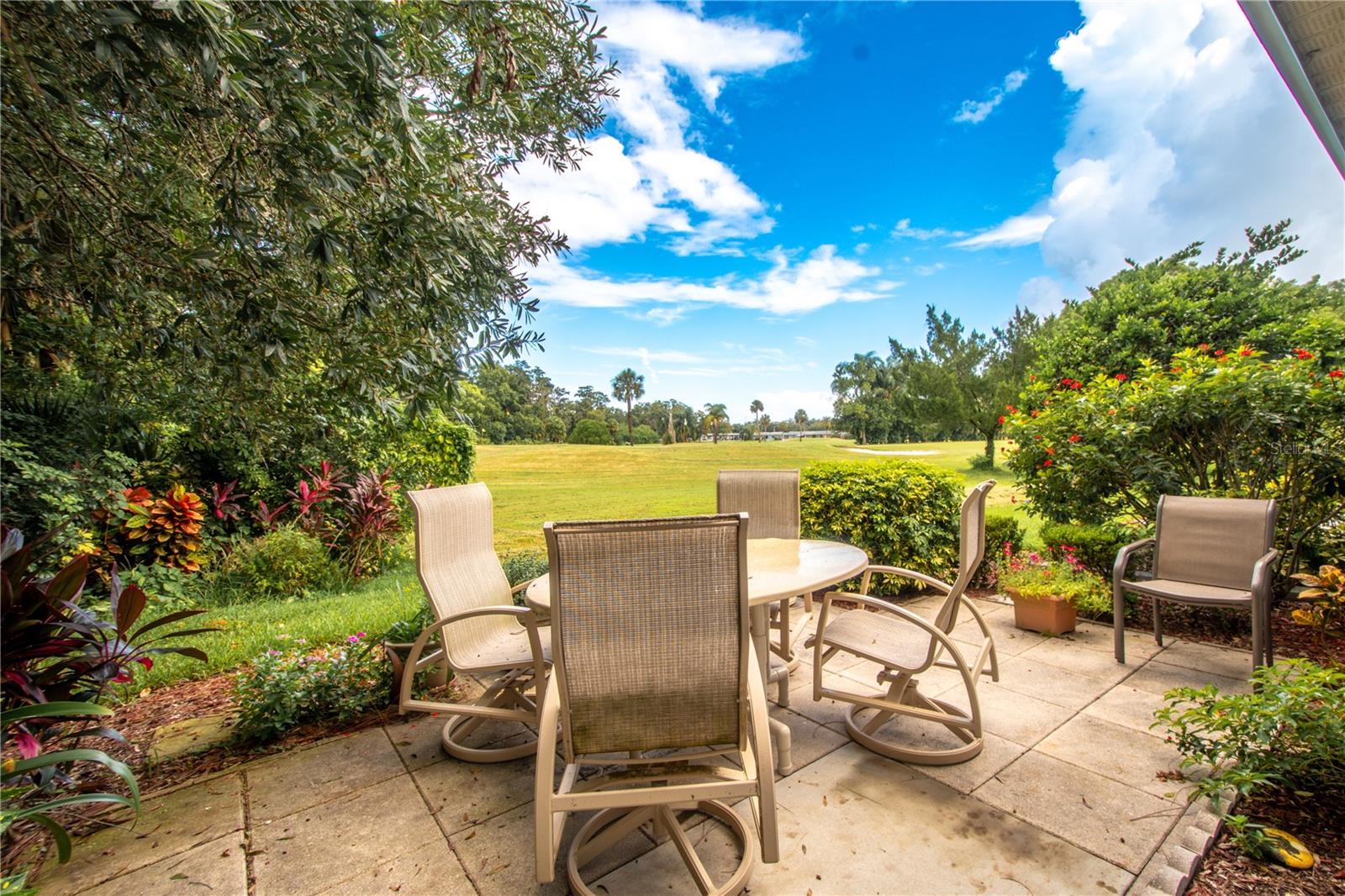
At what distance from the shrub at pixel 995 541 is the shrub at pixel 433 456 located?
5.62 meters

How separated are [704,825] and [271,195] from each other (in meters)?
2.91

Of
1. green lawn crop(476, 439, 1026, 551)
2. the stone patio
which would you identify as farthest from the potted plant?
green lawn crop(476, 439, 1026, 551)

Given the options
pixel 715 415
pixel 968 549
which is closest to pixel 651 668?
pixel 968 549

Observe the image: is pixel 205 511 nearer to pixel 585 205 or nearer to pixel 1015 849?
pixel 585 205

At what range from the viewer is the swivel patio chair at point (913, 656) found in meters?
2.17

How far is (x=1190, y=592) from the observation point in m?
3.07

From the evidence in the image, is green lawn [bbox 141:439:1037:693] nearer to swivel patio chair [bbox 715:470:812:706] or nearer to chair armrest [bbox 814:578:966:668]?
swivel patio chair [bbox 715:470:812:706]

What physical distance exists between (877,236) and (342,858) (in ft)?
44.3

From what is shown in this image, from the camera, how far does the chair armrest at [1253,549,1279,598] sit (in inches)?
111

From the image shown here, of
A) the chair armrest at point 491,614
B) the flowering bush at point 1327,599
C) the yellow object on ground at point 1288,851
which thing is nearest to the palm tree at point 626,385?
the flowering bush at point 1327,599

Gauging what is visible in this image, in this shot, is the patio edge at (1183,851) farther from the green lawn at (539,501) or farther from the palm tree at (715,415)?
the palm tree at (715,415)

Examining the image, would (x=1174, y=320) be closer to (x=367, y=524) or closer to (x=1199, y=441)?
(x=1199, y=441)

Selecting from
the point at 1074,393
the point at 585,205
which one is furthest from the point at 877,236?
the point at 585,205

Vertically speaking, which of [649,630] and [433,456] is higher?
[433,456]
